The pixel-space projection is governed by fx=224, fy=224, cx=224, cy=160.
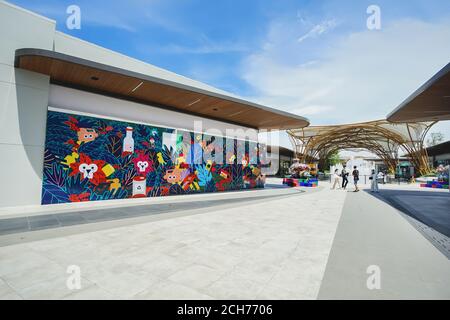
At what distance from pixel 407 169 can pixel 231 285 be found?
5103 cm

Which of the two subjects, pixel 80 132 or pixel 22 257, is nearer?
pixel 22 257

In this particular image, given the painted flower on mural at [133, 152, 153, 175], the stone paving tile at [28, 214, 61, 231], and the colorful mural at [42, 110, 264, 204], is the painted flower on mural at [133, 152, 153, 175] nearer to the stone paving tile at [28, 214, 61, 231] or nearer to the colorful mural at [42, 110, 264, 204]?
the colorful mural at [42, 110, 264, 204]

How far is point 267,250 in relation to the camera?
14.7 ft

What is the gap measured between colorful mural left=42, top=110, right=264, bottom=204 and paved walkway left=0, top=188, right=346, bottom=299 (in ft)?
14.6

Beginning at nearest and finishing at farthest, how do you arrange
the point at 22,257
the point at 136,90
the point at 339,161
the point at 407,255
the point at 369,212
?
the point at 22,257, the point at 407,255, the point at 369,212, the point at 136,90, the point at 339,161

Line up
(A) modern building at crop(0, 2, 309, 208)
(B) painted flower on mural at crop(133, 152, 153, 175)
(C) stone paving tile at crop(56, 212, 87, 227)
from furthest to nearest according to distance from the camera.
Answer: (B) painted flower on mural at crop(133, 152, 153, 175) → (A) modern building at crop(0, 2, 309, 208) → (C) stone paving tile at crop(56, 212, 87, 227)

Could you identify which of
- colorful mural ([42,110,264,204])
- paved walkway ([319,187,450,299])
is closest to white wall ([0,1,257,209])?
colorful mural ([42,110,264,204])

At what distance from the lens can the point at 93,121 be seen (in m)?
10.0

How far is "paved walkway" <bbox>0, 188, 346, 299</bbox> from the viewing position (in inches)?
116

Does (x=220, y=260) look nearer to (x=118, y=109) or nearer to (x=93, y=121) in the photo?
(x=93, y=121)

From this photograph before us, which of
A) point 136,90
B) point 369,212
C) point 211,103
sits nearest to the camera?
point 369,212

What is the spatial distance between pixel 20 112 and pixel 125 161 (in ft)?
13.8

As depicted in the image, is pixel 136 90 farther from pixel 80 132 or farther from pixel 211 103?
pixel 211 103

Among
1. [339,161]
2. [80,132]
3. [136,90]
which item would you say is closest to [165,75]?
[136,90]
